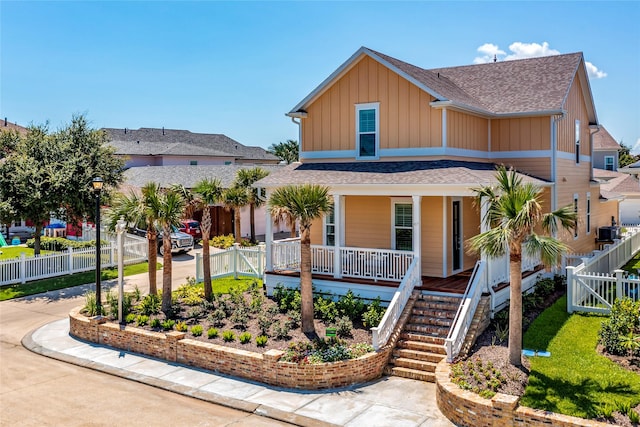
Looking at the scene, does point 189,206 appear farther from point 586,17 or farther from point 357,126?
point 586,17

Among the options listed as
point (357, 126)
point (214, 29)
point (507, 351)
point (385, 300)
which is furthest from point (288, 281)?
point (214, 29)

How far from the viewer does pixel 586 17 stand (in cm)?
1755

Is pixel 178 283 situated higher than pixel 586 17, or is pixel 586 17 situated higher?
pixel 586 17

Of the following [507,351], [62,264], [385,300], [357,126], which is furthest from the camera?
[62,264]

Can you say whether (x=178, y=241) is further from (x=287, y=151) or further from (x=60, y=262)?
(x=287, y=151)

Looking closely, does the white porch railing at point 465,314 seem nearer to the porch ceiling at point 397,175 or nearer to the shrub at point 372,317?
the shrub at point 372,317

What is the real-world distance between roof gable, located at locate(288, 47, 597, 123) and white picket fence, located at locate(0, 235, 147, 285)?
12129 mm

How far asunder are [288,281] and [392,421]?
7375 mm

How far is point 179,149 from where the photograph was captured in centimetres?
5066

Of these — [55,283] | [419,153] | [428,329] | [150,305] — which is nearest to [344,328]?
[428,329]

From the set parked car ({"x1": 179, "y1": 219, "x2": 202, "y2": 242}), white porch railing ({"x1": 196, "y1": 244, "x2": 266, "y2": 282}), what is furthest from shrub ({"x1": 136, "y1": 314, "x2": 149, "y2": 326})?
parked car ({"x1": 179, "y1": 219, "x2": 202, "y2": 242})

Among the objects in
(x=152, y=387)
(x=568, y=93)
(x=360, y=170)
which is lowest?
(x=152, y=387)

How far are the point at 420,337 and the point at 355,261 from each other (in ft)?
11.6

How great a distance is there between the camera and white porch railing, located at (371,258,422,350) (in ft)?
40.2
